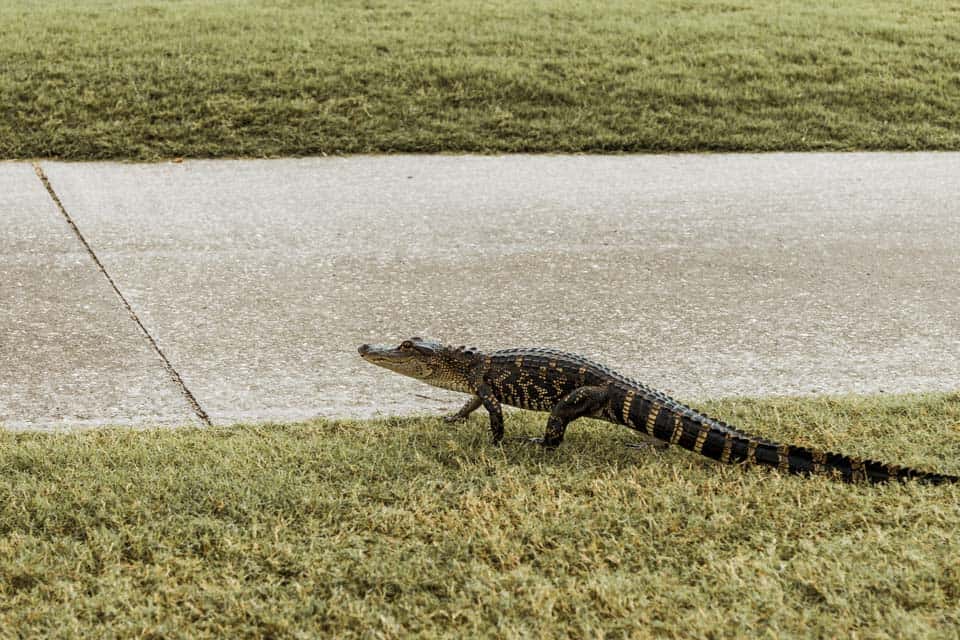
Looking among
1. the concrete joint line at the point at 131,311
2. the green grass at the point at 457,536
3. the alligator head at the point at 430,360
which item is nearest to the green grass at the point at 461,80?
the concrete joint line at the point at 131,311

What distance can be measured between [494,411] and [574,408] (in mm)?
326

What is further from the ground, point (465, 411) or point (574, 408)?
point (574, 408)

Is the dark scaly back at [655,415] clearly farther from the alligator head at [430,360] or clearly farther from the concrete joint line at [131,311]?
the concrete joint line at [131,311]

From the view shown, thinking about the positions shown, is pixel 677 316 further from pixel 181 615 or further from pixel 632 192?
pixel 181 615

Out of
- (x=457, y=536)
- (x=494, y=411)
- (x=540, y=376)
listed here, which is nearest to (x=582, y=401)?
(x=540, y=376)

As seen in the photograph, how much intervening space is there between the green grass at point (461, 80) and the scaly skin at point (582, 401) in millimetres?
4036

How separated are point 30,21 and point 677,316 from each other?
7548mm

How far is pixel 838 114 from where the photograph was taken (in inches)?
349

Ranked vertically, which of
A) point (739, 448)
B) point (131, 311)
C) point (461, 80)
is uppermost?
point (461, 80)

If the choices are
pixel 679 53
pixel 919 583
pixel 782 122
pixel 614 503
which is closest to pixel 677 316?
pixel 614 503

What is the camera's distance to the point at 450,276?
229 inches

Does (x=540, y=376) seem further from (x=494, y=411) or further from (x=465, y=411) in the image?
(x=465, y=411)

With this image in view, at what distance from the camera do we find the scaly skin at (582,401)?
384 centimetres

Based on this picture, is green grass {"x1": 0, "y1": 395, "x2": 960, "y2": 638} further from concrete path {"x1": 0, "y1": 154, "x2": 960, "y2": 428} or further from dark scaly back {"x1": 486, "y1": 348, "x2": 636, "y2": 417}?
concrete path {"x1": 0, "y1": 154, "x2": 960, "y2": 428}
